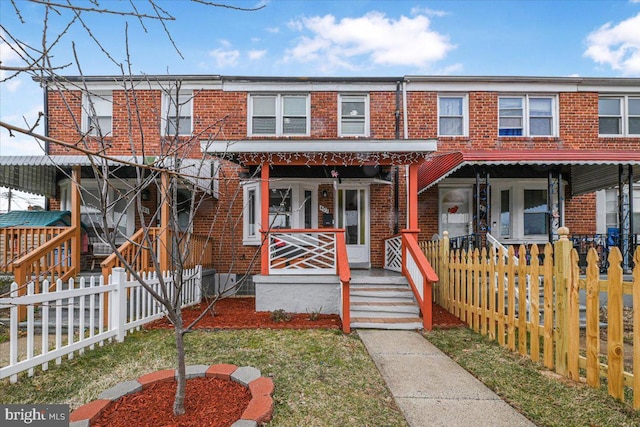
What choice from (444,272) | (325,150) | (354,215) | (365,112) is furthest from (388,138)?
(444,272)

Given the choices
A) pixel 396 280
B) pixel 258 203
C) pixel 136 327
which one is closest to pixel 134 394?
pixel 136 327

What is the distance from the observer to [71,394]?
11.8ft

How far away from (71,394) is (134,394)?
3.16ft

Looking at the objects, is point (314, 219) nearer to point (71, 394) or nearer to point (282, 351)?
point (282, 351)

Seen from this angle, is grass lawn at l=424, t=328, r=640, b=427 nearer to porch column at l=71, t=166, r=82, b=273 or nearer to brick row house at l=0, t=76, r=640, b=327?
brick row house at l=0, t=76, r=640, b=327

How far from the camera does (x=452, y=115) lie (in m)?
10.9

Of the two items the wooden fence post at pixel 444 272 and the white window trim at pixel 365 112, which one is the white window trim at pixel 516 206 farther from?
the white window trim at pixel 365 112

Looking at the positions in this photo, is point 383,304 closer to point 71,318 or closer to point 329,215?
point 329,215

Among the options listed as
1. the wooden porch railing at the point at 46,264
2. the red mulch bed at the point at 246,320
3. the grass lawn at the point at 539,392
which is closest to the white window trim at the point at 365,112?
the red mulch bed at the point at 246,320

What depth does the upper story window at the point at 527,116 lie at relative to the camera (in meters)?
10.9

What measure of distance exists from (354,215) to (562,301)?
6.69 m

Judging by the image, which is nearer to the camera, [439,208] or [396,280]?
[396,280]

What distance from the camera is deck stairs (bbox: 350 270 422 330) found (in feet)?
20.6

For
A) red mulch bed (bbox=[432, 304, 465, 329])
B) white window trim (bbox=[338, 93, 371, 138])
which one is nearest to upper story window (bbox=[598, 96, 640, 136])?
white window trim (bbox=[338, 93, 371, 138])
